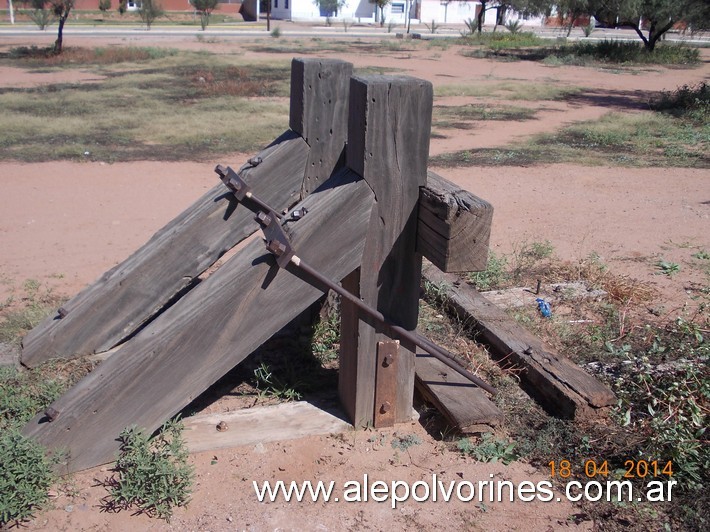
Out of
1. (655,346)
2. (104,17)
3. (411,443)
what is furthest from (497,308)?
(104,17)

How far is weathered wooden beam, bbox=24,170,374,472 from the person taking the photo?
103 inches

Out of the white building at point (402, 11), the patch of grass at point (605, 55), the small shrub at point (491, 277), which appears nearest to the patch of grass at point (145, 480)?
the small shrub at point (491, 277)

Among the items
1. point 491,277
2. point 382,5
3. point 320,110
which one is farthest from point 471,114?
point 382,5

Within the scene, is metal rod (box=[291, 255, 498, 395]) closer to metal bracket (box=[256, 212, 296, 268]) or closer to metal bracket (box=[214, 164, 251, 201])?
metal bracket (box=[256, 212, 296, 268])

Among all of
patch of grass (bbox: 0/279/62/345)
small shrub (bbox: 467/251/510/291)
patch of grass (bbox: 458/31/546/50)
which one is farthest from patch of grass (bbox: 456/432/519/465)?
patch of grass (bbox: 458/31/546/50)

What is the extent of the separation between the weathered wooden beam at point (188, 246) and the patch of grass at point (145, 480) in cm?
102

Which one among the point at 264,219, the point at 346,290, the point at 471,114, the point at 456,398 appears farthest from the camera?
the point at 471,114

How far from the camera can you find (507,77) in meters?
22.3

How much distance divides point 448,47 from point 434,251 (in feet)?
108

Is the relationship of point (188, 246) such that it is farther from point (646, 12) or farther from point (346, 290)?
point (646, 12)

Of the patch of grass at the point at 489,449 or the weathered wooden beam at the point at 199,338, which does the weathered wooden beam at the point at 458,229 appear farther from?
the patch of grass at the point at 489,449

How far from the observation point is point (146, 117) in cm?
1288

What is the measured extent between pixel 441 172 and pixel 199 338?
21.8 feet

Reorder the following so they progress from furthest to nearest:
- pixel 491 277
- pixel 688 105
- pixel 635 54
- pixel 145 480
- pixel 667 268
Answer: pixel 635 54 < pixel 688 105 < pixel 667 268 < pixel 491 277 < pixel 145 480
